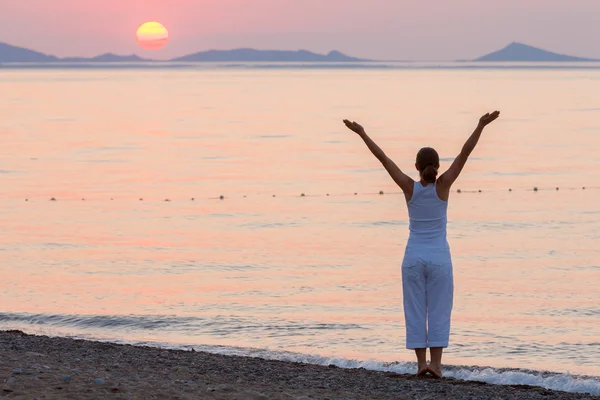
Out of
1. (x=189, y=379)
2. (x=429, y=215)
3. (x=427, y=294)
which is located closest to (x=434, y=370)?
(x=427, y=294)

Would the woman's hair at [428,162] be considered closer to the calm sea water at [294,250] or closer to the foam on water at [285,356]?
the foam on water at [285,356]

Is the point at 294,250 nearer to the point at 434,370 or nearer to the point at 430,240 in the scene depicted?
the point at 434,370

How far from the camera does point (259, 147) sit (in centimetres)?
4138

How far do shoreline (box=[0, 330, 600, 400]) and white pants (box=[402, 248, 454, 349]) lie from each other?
1.36 ft

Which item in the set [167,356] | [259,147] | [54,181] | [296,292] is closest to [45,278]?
[296,292]

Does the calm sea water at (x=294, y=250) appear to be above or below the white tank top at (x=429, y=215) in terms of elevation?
below

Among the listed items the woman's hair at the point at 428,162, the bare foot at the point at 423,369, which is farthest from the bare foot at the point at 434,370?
the woman's hair at the point at 428,162

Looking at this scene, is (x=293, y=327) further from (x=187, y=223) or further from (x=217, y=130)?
(x=217, y=130)

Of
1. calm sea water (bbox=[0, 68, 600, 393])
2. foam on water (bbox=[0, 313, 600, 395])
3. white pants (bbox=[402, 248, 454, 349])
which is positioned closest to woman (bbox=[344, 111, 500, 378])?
white pants (bbox=[402, 248, 454, 349])

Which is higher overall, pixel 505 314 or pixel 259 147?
pixel 259 147

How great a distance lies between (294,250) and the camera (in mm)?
18547

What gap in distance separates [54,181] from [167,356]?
20.5 metres

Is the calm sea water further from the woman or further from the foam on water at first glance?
the woman

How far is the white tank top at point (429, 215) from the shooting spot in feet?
26.5
